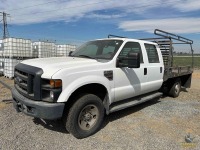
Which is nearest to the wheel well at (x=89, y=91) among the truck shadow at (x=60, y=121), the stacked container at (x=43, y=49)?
the truck shadow at (x=60, y=121)

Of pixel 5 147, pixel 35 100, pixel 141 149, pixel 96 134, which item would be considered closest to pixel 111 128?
pixel 96 134

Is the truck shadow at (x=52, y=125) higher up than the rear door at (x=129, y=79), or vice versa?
the rear door at (x=129, y=79)

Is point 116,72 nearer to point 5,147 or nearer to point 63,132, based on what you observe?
point 63,132

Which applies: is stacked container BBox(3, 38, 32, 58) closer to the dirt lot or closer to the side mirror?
the dirt lot

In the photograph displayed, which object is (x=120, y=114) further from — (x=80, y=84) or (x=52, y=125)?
(x=80, y=84)

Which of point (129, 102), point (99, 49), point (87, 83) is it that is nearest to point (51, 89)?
point (87, 83)

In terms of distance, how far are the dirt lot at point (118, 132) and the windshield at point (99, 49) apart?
158 cm

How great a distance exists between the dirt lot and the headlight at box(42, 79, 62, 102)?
2.88ft

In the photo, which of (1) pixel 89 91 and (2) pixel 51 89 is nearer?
(2) pixel 51 89

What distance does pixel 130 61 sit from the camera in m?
4.68

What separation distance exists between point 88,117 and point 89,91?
53cm

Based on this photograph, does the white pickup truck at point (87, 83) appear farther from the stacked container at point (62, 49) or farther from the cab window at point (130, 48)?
the stacked container at point (62, 49)

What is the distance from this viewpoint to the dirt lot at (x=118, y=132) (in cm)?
407

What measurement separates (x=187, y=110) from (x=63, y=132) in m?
3.90
